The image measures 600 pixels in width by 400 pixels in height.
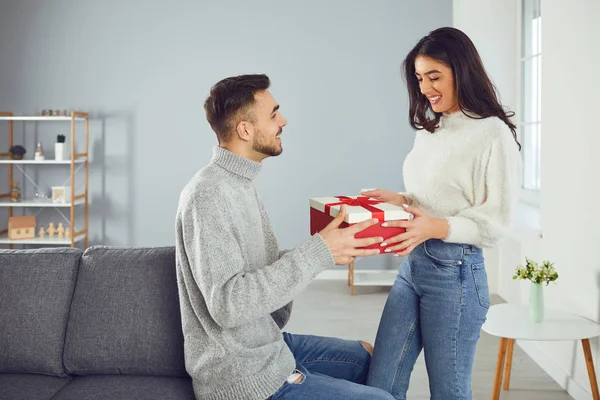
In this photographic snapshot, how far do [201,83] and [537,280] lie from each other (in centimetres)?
373

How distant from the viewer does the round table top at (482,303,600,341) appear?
2.84 m

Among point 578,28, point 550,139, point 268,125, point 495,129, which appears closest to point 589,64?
point 578,28

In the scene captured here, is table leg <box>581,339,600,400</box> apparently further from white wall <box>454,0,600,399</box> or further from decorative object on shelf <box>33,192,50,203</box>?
decorative object on shelf <box>33,192,50,203</box>

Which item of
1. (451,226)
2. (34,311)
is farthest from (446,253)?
(34,311)

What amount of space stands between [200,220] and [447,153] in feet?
2.38

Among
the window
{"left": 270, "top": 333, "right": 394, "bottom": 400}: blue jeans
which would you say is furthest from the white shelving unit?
{"left": 270, "top": 333, "right": 394, "bottom": 400}: blue jeans

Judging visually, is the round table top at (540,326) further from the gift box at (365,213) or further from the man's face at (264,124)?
the man's face at (264,124)

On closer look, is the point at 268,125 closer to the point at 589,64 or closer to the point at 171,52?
the point at 589,64

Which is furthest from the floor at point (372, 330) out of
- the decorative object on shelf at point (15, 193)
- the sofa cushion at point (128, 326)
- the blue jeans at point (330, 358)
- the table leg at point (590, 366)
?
the decorative object on shelf at point (15, 193)

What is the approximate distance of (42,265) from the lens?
2182 mm

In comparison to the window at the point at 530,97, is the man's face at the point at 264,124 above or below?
below

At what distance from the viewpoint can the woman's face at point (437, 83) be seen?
6.40 ft

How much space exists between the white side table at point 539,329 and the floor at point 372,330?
0.22 meters

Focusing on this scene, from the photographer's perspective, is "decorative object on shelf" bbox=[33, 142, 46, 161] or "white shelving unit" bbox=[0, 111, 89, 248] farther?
"decorative object on shelf" bbox=[33, 142, 46, 161]
